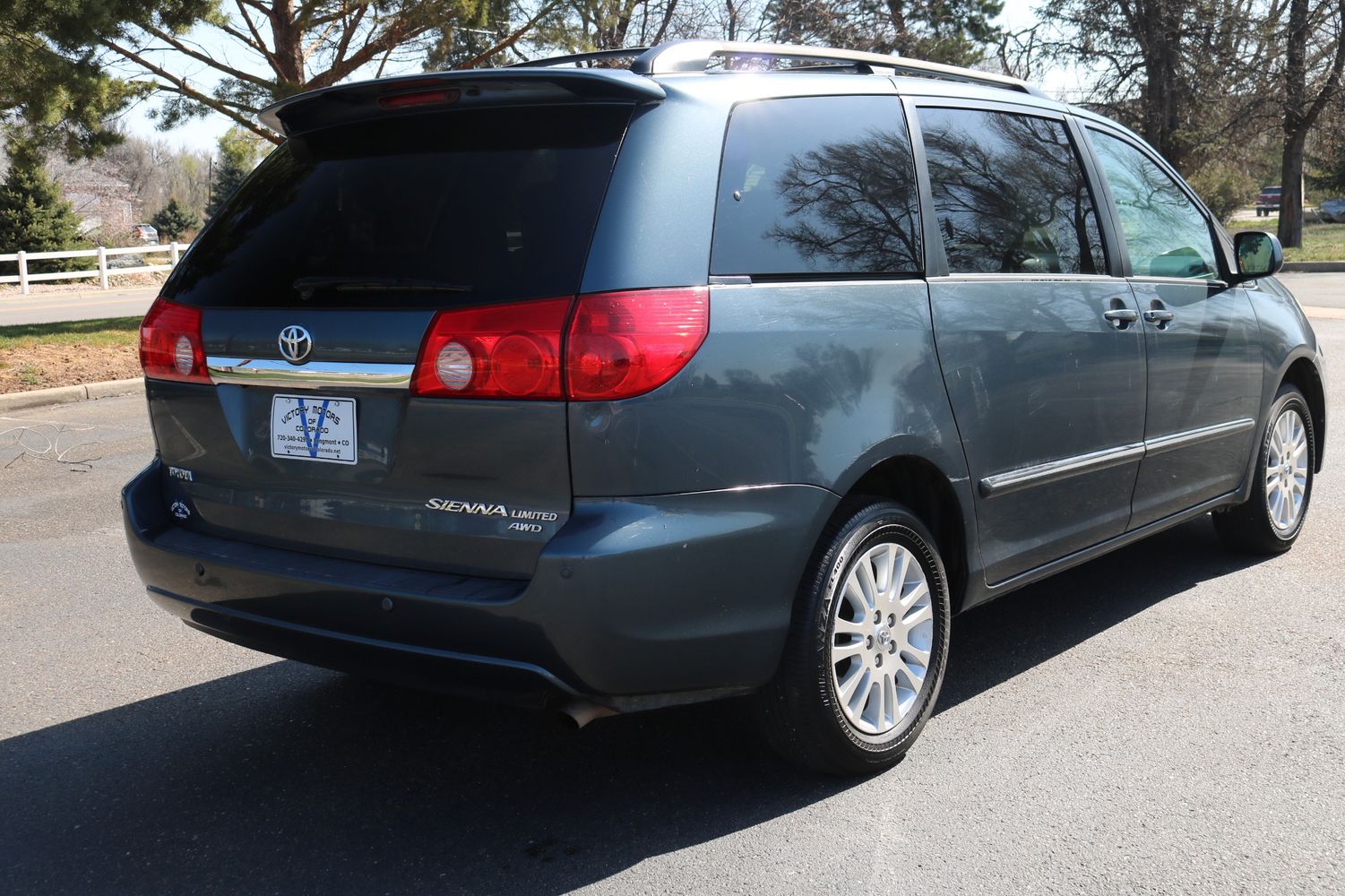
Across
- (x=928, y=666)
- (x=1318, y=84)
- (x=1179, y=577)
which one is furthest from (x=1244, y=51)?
(x=928, y=666)

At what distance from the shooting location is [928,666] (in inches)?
141

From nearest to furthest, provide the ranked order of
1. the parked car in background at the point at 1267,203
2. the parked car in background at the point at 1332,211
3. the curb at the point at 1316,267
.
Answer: the curb at the point at 1316,267, the parked car in background at the point at 1332,211, the parked car in background at the point at 1267,203

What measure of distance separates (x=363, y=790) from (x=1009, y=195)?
2.55 metres

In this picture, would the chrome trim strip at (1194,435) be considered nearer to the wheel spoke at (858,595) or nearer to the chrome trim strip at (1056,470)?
the chrome trim strip at (1056,470)

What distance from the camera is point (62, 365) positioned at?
40.7 feet

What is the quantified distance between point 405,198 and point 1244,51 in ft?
120

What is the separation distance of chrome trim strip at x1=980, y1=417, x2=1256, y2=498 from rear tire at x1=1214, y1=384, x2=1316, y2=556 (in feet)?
1.11

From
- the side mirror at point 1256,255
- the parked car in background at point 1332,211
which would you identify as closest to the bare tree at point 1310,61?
the parked car in background at point 1332,211

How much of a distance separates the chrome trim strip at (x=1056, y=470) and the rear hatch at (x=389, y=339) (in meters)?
1.47

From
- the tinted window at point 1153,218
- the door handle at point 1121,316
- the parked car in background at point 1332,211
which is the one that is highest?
the parked car in background at point 1332,211

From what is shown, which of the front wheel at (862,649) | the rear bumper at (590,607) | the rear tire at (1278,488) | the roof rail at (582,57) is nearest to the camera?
the rear bumper at (590,607)

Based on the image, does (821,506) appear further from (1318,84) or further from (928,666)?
(1318,84)

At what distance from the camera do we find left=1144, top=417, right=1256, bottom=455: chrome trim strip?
450 cm

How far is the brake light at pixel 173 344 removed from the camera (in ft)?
11.0
